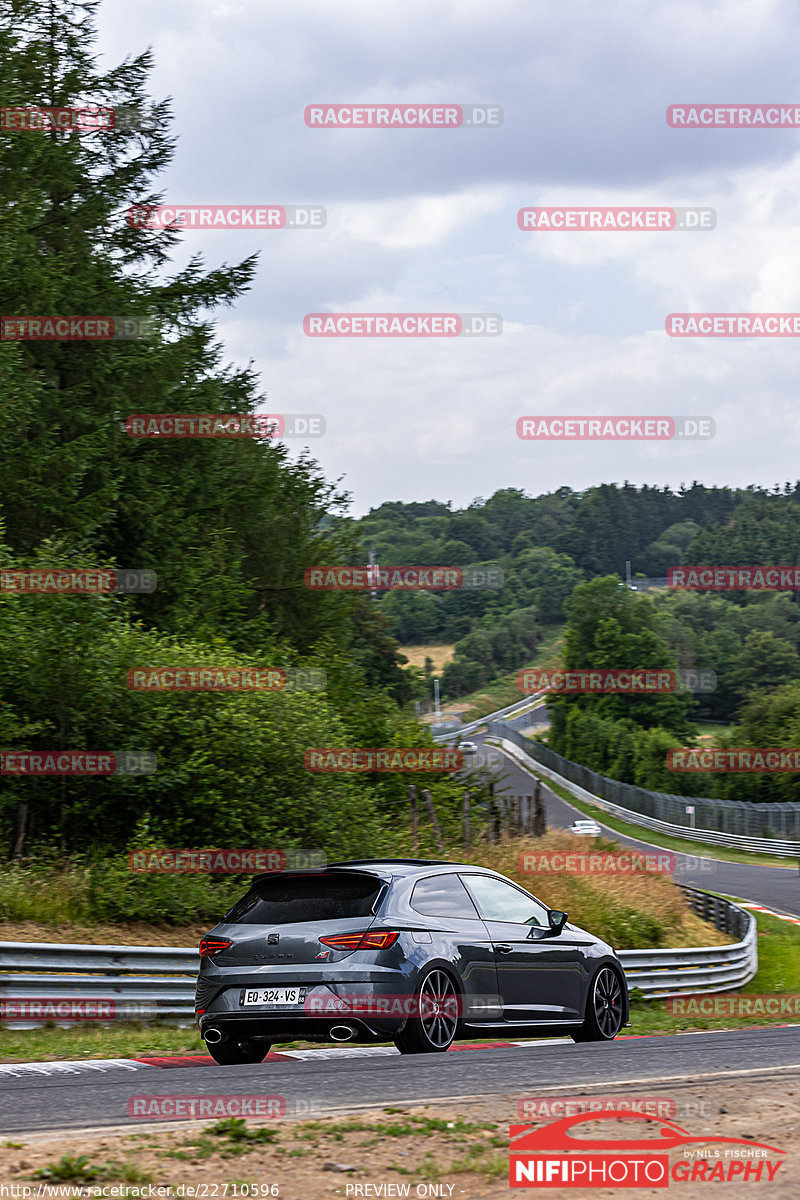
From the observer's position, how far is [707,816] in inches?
2448

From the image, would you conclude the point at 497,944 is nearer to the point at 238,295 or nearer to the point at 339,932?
the point at 339,932

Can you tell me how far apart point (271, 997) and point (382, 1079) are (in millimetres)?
1108

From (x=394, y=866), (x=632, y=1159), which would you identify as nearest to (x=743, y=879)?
(x=394, y=866)

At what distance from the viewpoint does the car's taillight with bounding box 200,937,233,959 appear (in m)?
8.68

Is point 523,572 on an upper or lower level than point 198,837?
upper

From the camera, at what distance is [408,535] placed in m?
186

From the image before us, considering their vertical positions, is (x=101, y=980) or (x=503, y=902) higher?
(x=503, y=902)

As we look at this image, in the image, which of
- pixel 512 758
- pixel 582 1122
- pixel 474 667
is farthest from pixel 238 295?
pixel 474 667

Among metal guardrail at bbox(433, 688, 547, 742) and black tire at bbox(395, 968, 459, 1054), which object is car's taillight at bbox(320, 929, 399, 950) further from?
metal guardrail at bbox(433, 688, 547, 742)

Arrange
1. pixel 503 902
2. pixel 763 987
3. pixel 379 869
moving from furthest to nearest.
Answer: pixel 763 987 < pixel 503 902 < pixel 379 869

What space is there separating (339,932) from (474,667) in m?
139

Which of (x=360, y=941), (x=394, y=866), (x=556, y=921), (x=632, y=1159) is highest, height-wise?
(x=394, y=866)

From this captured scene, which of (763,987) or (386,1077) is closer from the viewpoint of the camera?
(386,1077)

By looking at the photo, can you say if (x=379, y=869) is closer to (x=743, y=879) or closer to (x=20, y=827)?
(x=20, y=827)
